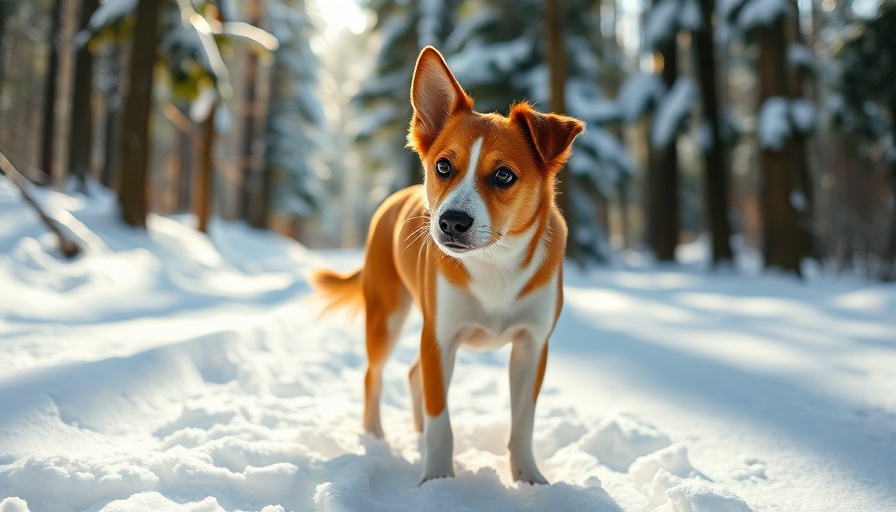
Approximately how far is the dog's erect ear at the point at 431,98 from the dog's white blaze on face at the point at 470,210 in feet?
1.84

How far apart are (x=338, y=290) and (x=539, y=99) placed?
34.6 ft

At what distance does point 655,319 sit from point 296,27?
66.4 feet

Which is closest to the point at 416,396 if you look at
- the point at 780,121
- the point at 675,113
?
the point at 780,121

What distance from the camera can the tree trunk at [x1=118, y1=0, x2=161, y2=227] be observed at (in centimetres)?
877

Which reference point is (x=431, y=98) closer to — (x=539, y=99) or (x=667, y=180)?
(x=539, y=99)

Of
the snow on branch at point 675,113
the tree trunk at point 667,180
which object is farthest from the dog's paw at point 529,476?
the tree trunk at point 667,180

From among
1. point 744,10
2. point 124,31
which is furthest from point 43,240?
point 744,10

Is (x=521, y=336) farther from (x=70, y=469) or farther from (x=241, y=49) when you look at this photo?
(x=241, y=49)

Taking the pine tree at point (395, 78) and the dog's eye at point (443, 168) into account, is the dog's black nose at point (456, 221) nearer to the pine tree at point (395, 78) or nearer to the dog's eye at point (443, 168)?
the dog's eye at point (443, 168)

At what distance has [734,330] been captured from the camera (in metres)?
6.00

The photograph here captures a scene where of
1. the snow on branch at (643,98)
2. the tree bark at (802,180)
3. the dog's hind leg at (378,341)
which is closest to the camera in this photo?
the dog's hind leg at (378,341)

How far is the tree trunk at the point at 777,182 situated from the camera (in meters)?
11.1

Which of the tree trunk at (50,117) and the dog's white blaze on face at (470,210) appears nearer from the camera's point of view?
the dog's white blaze on face at (470,210)

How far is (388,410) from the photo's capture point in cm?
414
